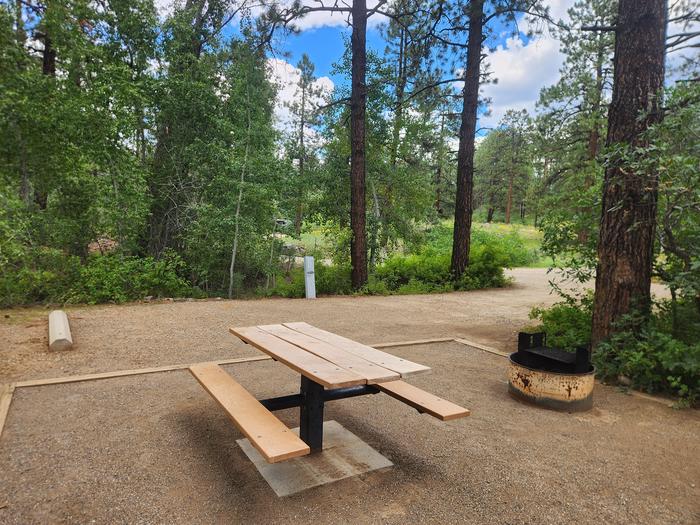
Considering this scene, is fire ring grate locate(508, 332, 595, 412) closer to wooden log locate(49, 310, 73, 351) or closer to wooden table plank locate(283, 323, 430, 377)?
wooden table plank locate(283, 323, 430, 377)

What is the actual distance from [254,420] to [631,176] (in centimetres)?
403

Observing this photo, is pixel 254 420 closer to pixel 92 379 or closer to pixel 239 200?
pixel 92 379

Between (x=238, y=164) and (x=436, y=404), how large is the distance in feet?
27.3

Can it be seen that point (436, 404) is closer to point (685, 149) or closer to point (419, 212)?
point (685, 149)

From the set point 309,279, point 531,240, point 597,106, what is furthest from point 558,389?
point 531,240

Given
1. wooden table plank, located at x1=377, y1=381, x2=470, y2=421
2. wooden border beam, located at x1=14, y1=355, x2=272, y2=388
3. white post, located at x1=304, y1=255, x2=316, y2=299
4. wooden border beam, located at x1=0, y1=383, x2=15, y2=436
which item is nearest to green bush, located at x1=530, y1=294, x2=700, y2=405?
wooden table plank, located at x1=377, y1=381, x2=470, y2=421

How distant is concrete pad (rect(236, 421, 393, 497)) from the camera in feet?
8.02

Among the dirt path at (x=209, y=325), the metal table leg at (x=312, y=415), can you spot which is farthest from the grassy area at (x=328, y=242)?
the metal table leg at (x=312, y=415)

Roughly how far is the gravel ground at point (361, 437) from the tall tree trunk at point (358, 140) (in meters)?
5.70

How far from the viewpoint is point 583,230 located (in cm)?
530

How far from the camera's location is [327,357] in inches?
105

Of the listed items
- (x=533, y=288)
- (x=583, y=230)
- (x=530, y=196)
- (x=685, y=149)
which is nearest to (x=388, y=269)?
(x=533, y=288)

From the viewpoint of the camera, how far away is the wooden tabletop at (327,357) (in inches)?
90.0

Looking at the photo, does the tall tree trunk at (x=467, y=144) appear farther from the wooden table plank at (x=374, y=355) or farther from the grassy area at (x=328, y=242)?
the wooden table plank at (x=374, y=355)
